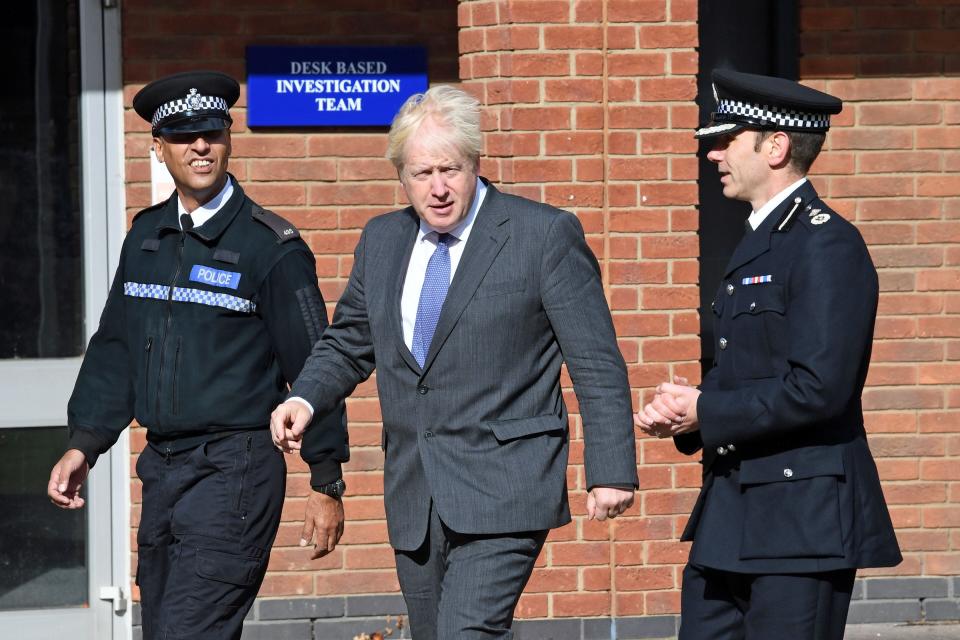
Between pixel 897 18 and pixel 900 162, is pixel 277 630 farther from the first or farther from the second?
pixel 897 18

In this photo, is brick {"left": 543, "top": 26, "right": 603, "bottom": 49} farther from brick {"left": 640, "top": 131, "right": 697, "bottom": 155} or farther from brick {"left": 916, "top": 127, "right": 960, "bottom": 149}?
brick {"left": 916, "top": 127, "right": 960, "bottom": 149}

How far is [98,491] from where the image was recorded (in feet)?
21.2

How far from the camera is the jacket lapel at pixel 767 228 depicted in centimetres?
381

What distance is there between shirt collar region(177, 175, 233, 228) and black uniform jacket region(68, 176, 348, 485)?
22 millimetres

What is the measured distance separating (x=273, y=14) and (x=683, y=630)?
140 inches

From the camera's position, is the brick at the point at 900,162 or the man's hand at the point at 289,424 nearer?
the man's hand at the point at 289,424

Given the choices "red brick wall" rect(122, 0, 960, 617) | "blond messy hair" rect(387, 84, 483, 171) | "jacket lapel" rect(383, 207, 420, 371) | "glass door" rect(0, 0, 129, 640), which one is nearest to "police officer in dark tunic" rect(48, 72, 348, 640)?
"jacket lapel" rect(383, 207, 420, 371)

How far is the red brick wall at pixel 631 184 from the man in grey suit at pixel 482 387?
2085 millimetres

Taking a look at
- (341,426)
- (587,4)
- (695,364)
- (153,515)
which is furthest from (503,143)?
(153,515)

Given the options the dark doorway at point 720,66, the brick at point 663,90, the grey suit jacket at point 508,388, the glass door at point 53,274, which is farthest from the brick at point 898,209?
the glass door at point 53,274

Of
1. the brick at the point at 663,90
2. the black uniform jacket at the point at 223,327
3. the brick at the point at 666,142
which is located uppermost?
the brick at the point at 663,90

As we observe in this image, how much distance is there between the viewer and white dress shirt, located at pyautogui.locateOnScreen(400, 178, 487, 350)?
3.93 m

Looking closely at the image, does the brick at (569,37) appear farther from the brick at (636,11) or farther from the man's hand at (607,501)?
the man's hand at (607,501)

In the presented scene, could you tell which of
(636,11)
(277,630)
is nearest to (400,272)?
(636,11)
